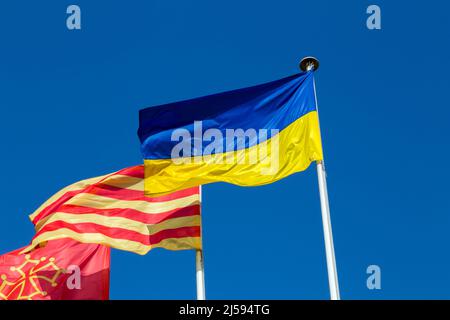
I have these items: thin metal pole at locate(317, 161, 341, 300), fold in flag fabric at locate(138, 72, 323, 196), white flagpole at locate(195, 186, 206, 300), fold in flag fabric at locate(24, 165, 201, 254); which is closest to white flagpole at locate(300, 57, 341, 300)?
thin metal pole at locate(317, 161, 341, 300)

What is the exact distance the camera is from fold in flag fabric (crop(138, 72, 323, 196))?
15842 millimetres

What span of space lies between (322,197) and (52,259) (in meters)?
9.01

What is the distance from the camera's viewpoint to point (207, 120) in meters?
17.5

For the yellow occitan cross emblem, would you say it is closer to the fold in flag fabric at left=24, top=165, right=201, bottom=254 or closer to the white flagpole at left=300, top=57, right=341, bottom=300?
the fold in flag fabric at left=24, top=165, right=201, bottom=254

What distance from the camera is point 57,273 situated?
19.4 m

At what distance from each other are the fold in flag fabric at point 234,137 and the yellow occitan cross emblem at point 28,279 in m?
4.64

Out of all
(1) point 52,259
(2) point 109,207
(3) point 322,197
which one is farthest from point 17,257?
(3) point 322,197

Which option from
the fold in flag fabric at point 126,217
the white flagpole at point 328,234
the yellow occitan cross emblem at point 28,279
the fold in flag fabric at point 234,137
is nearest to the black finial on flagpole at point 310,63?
the fold in flag fabric at point 234,137

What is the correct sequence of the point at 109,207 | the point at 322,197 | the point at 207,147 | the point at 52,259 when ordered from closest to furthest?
the point at 322,197 < the point at 207,147 < the point at 109,207 < the point at 52,259

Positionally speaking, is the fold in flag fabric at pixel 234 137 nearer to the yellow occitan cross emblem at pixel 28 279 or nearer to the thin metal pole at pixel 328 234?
the thin metal pole at pixel 328 234

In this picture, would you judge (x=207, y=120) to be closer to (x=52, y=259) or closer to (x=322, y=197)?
(x=322, y=197)

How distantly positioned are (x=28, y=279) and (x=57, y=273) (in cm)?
88

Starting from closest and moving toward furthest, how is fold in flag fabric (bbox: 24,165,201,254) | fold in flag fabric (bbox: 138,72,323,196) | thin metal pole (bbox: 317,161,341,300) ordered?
thin metal pole (bbox: 317,161,341,300) → fold in flag fabric (bbox: 138,72,323,196) → fold in flag fabric (bbox: 24,165,201,254)

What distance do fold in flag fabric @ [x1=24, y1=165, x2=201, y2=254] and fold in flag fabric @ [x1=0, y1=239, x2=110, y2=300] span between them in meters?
1.14
